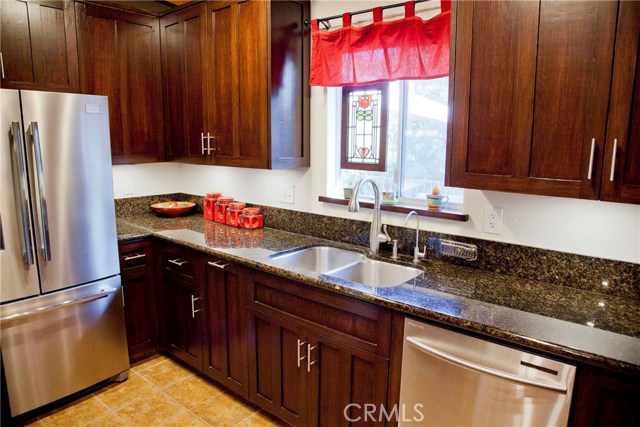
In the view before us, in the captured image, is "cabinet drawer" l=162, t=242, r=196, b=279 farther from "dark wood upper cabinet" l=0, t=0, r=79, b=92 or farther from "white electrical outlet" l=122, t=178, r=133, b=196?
"dark wood upper cabinet" l=0, t=0, r=79, b=92

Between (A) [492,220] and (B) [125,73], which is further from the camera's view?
(B) [125,73]

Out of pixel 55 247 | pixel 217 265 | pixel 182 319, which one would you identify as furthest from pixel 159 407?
pixel 55 247

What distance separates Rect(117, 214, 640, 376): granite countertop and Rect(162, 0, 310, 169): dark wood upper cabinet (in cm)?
69

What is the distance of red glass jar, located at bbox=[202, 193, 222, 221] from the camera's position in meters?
3.21

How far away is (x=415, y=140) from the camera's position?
7.79ft

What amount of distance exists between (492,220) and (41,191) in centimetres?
223

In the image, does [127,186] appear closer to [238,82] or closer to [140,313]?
[140,313]

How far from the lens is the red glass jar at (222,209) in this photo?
3.12m

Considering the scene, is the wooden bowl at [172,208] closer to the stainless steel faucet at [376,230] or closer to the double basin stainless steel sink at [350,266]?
the double basin stainless steel sink at [350,266]

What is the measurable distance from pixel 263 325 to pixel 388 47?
156 cm

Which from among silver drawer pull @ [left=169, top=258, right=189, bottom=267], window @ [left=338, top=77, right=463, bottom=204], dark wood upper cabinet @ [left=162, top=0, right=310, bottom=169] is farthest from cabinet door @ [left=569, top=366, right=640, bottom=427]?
silver drawer pull @ [left=169, top=258, right=189, bottom=267]

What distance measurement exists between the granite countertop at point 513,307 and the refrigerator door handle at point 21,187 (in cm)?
92

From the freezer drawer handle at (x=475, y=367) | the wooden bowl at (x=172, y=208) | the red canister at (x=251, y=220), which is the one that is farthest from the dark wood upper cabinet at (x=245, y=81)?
the freezer drawer handle at (x=475, y=367)
